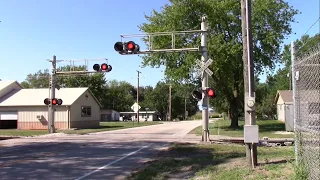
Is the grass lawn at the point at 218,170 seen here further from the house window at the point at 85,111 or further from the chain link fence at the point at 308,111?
the house window at the point at 85,111

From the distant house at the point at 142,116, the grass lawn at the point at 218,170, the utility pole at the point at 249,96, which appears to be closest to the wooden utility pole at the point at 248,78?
the utility pole at the point at 249,96

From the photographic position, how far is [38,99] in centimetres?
4503

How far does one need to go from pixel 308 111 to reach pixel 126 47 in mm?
14366

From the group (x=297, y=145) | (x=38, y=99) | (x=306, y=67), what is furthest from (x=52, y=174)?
(x=38, y=99)

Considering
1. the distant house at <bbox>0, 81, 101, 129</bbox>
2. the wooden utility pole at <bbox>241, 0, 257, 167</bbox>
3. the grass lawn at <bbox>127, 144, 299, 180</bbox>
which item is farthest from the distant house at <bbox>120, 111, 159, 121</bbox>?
the wooden utility pole at <bbox>241, 0, 257, 167</bbox>

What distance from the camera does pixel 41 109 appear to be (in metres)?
43.6

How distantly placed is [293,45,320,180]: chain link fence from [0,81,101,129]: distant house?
36.4 meters

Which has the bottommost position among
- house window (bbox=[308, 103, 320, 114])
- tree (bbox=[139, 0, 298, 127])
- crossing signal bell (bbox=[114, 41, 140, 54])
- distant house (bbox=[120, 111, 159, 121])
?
distant house (bbox=[120, 111, 159, 121])

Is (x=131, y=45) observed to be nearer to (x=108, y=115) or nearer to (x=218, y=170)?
(x=218, y=170)

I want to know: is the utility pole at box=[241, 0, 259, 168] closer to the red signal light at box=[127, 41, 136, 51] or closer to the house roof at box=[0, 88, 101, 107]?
the red signal light at box=[127, 41, 136, 51]

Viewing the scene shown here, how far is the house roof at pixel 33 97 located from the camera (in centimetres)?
4394

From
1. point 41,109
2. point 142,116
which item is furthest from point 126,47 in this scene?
point 142,116

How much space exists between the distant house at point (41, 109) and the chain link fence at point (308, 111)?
36416 mm

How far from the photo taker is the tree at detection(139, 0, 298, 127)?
32375 millimetres
